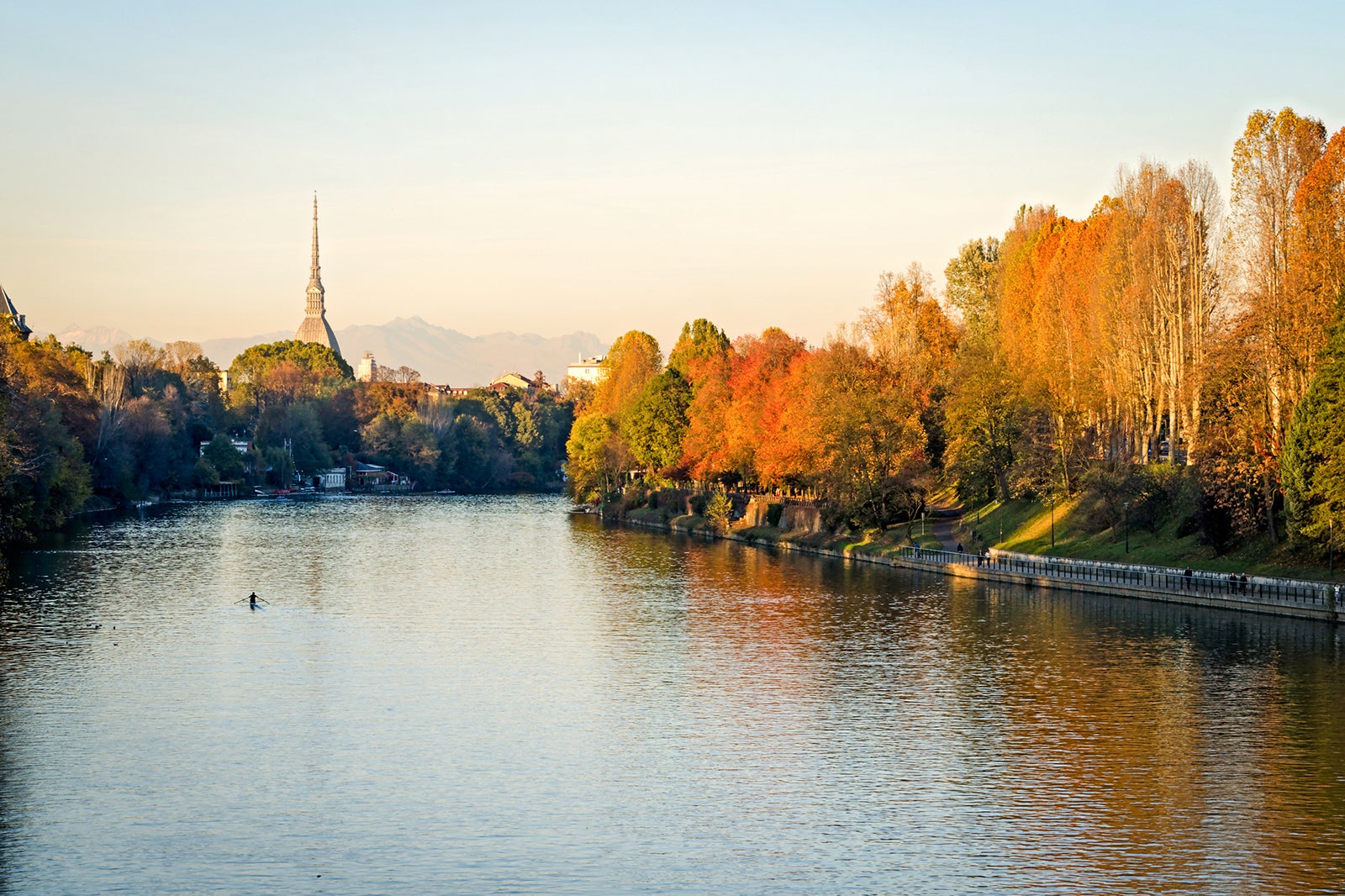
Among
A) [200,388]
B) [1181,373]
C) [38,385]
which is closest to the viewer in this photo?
[1181,373]

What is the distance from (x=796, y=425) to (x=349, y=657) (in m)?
Answer: 48.2

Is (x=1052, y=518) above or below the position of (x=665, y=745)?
above

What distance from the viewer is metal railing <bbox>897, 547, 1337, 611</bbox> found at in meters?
53.8

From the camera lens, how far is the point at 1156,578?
6081 centimetres

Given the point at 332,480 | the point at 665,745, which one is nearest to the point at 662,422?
the point at 332,480

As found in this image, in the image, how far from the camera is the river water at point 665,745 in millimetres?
27719

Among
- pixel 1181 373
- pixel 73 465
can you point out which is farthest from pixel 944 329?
pixel 73 465

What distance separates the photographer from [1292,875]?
26.3m

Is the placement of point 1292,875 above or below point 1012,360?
below

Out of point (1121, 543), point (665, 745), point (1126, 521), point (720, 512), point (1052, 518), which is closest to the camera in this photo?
point (665, 745)

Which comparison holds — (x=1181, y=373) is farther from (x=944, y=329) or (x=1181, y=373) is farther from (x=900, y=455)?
(x=944, y=329)

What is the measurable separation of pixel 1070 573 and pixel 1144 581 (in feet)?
18.9

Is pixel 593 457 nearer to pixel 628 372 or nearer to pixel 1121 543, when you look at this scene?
pixel 628 372

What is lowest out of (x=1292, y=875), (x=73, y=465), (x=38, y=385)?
(x=1292, y=875)
